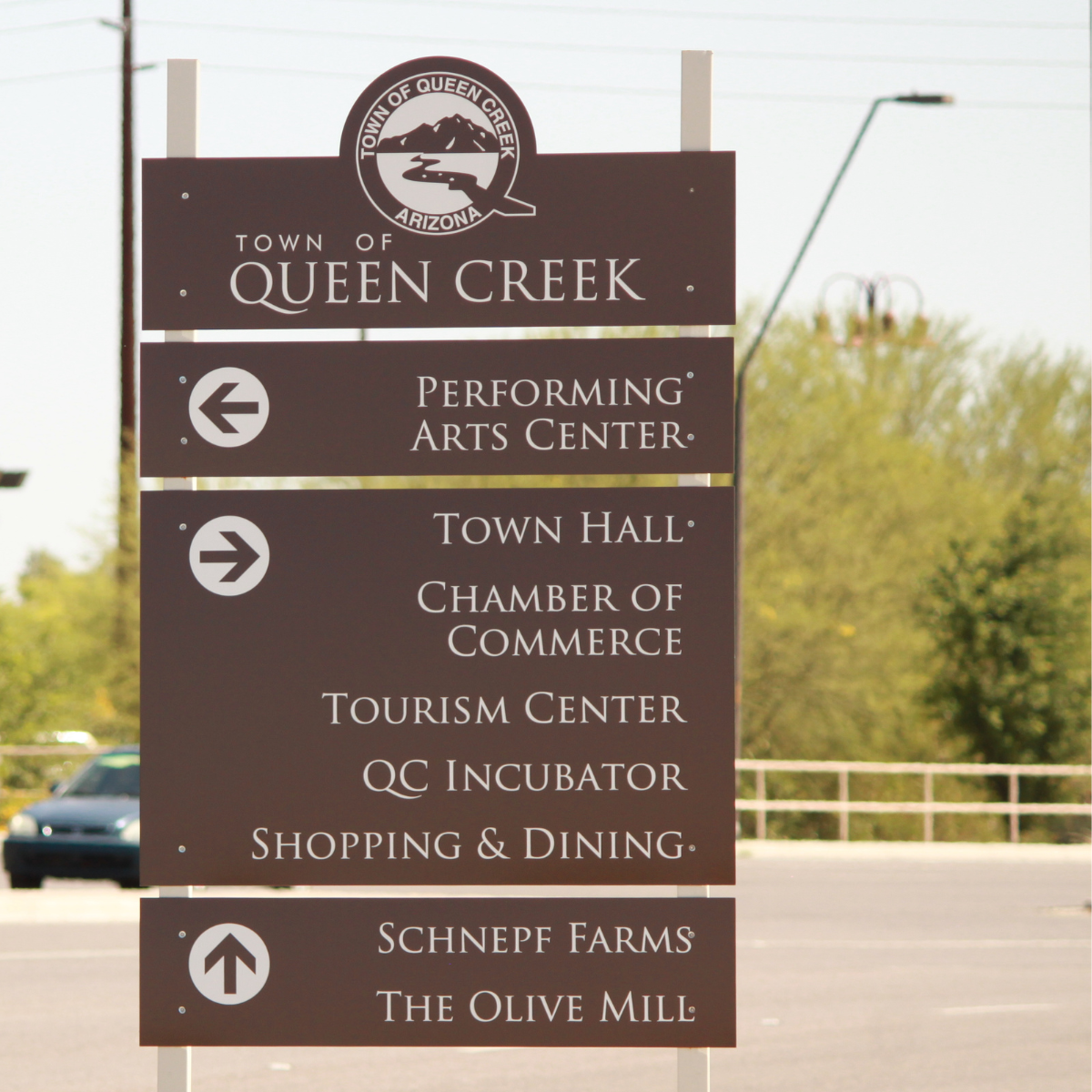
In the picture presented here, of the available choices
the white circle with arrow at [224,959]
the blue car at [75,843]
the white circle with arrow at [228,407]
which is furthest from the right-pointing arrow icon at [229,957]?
the blue car at [75,843]

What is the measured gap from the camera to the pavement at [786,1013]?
9.05 metres

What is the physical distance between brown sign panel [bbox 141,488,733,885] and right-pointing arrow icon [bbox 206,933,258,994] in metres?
0.18

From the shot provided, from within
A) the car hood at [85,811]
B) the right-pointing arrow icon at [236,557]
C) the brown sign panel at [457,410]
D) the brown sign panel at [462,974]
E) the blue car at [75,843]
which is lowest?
the blue car at [75,843]

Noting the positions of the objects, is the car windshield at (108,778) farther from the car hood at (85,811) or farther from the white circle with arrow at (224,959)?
the white circle with arrow at (224,959)

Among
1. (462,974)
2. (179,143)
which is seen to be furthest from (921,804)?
(179,143)

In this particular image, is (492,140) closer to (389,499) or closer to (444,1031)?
(389,499)

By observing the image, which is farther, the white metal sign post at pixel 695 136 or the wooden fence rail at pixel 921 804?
the wooden fence rail at pixel 921 804

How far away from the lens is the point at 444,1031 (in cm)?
498

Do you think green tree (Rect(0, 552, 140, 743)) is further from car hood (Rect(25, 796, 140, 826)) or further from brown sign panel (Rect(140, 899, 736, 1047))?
brown sign panel (Rect(140, 899, 736, 1047))

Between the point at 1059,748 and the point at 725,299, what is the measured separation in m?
24.9

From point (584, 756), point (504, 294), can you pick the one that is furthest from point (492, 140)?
point (584, 756)

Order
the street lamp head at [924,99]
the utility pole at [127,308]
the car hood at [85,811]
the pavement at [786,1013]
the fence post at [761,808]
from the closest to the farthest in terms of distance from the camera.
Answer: the pavement at [786,1013], the car hood at [85,811], the street lamp head at [924,99], the fence post at [761,808], the utility pole at [127,308]

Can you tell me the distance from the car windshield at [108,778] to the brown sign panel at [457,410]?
14161 millimetres

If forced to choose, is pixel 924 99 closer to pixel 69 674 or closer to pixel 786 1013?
pixel 786 1013
